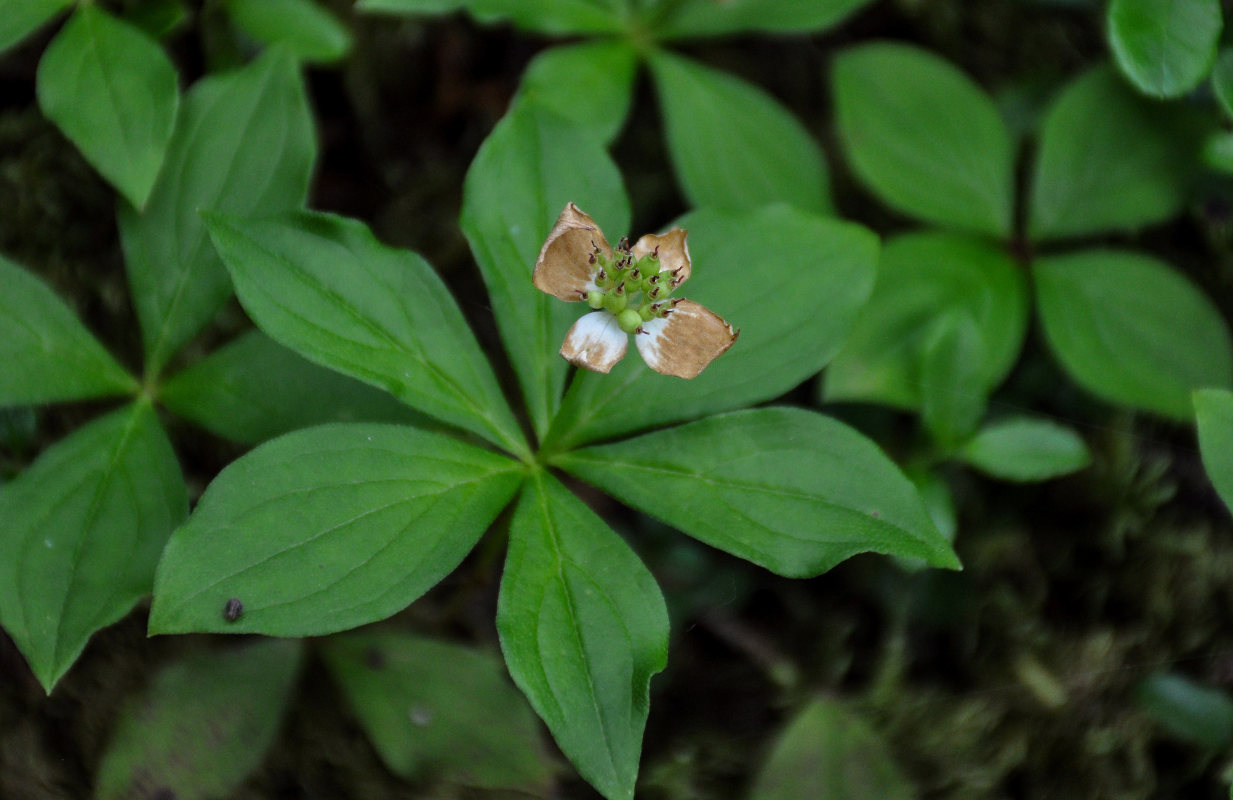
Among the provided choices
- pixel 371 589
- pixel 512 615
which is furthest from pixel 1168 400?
pixel 371 589

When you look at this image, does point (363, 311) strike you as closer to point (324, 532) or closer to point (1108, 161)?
point (324, 532)

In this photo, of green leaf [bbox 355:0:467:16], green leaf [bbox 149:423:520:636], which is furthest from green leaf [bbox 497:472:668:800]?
green leaf [bbox 355:0:467:16]

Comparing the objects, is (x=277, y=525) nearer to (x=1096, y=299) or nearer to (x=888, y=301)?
(x=888, y=301)

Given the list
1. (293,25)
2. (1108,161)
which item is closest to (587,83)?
(293,25)

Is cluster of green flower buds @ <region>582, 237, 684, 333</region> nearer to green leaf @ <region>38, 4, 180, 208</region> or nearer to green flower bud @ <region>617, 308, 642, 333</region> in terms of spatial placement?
green flower bud @ <region>617, 308, 642, 333</region>

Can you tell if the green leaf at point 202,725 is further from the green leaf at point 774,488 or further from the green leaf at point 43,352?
the green leaf at point 774,488
